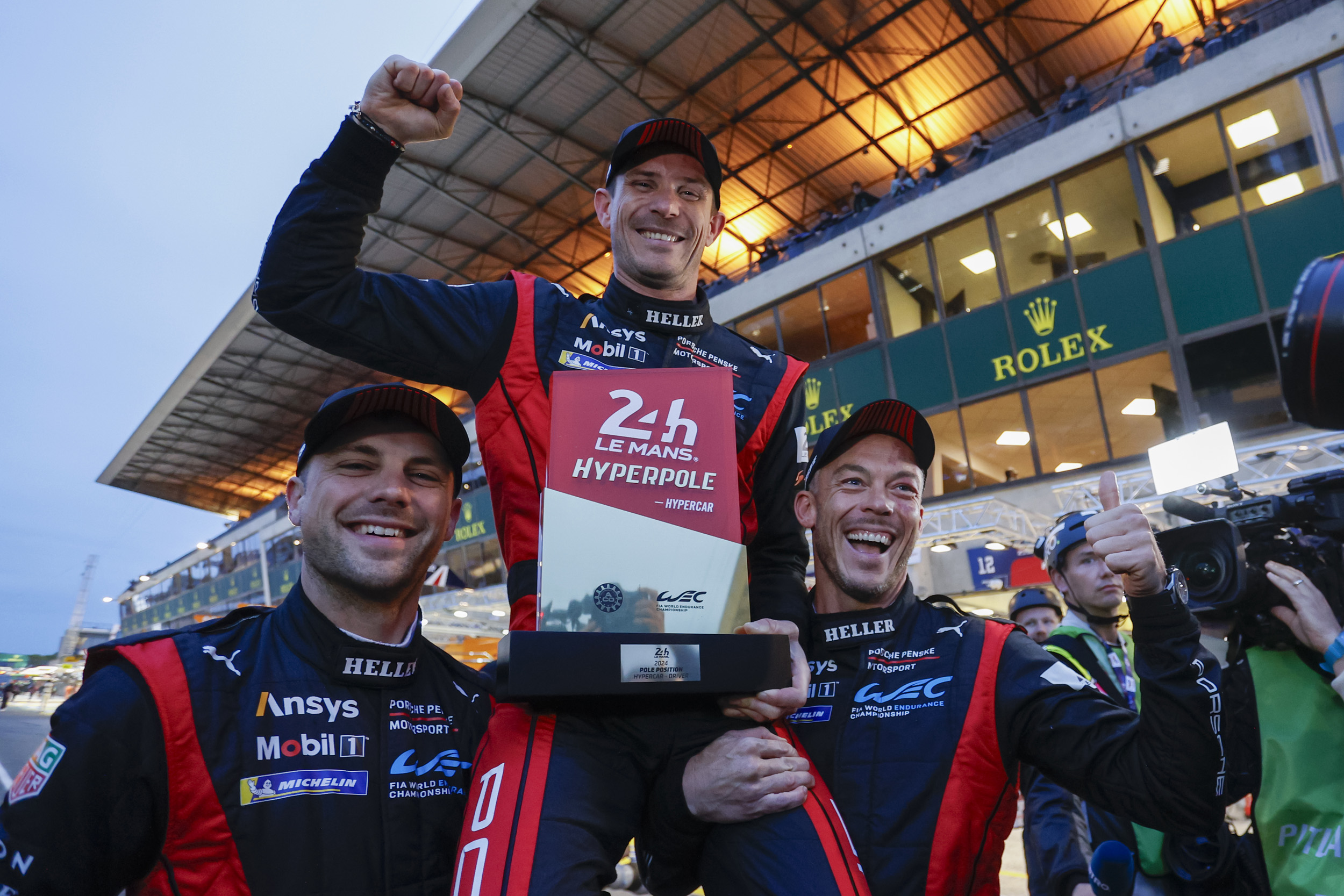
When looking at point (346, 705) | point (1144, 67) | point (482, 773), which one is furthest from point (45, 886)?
point (1144, 67)

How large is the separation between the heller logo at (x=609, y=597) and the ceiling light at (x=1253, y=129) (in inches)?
592

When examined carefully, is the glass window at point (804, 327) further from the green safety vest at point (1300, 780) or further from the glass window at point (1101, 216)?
the green safety vest at point (1300, 780)

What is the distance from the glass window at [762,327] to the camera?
18.6 metres

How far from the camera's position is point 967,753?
2125 millimetres

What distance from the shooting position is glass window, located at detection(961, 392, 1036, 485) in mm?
14500

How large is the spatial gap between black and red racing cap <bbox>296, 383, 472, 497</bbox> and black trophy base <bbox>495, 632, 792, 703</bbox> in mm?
890

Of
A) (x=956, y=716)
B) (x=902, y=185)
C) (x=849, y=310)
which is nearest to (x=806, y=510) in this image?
(x=956, y=716)

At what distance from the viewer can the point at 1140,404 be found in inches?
517

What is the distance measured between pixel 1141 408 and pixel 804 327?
7.10m

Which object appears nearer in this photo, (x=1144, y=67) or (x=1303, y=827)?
(x=1303, y=827)

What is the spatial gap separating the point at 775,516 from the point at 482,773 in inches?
41.7

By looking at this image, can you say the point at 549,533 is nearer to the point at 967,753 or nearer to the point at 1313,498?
the point at 967,753

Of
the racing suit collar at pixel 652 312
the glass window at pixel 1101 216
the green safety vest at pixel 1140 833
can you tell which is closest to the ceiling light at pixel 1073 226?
the glass window at pixel 1101 216

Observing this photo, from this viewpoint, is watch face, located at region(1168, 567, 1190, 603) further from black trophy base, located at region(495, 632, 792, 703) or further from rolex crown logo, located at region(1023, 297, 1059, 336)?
rolex crown logo, located at region(1023, 297, 1059, 336)
